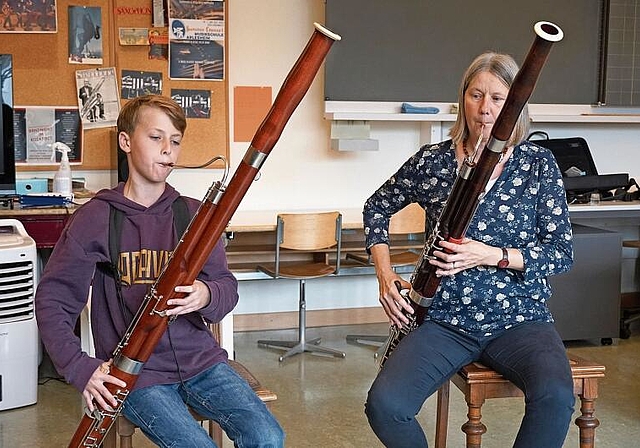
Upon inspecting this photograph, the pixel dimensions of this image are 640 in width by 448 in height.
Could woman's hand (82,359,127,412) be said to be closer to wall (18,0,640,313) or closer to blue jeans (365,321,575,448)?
blue jeans (365,321,575,448)

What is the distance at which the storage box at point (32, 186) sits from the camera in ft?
13.0

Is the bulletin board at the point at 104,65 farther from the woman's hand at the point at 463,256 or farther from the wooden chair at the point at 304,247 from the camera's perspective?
the woman's hand at the point at 463,256

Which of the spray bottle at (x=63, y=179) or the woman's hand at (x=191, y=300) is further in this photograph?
the spray bottle at (x=63, y=179)

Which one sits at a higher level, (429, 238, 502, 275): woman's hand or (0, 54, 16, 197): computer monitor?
(0, 54, 16, 197): computer monitor

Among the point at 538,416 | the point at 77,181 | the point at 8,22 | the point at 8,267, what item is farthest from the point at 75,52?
the point at 538,416

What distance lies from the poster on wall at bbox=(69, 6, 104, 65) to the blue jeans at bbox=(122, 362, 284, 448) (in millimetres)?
2546

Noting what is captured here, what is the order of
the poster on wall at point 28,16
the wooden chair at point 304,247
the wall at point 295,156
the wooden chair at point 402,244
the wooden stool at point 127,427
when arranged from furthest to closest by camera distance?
the wall at point 295,156 → the wooden chair at point 402,244 → the poster on wall at point 28,16 → the wooden chair at point 304,247 → the wooden stool at point 127,427

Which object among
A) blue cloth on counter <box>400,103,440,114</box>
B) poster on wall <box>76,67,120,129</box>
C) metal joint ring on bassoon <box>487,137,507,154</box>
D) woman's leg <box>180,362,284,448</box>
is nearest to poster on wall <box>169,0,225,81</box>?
poster on wall <box>76,67,120,129</box>

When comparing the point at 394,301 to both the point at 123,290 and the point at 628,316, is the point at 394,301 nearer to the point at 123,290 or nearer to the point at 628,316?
the point at 123,290

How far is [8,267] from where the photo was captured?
3.25 metres

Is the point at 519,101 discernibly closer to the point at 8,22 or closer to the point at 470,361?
the point at 470,361

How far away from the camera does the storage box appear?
3.96 meters

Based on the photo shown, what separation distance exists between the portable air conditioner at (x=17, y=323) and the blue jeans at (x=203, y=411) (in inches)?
58.4

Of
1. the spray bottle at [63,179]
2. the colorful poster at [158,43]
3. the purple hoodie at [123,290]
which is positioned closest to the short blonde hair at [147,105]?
the purple hoodie at [123,290]
